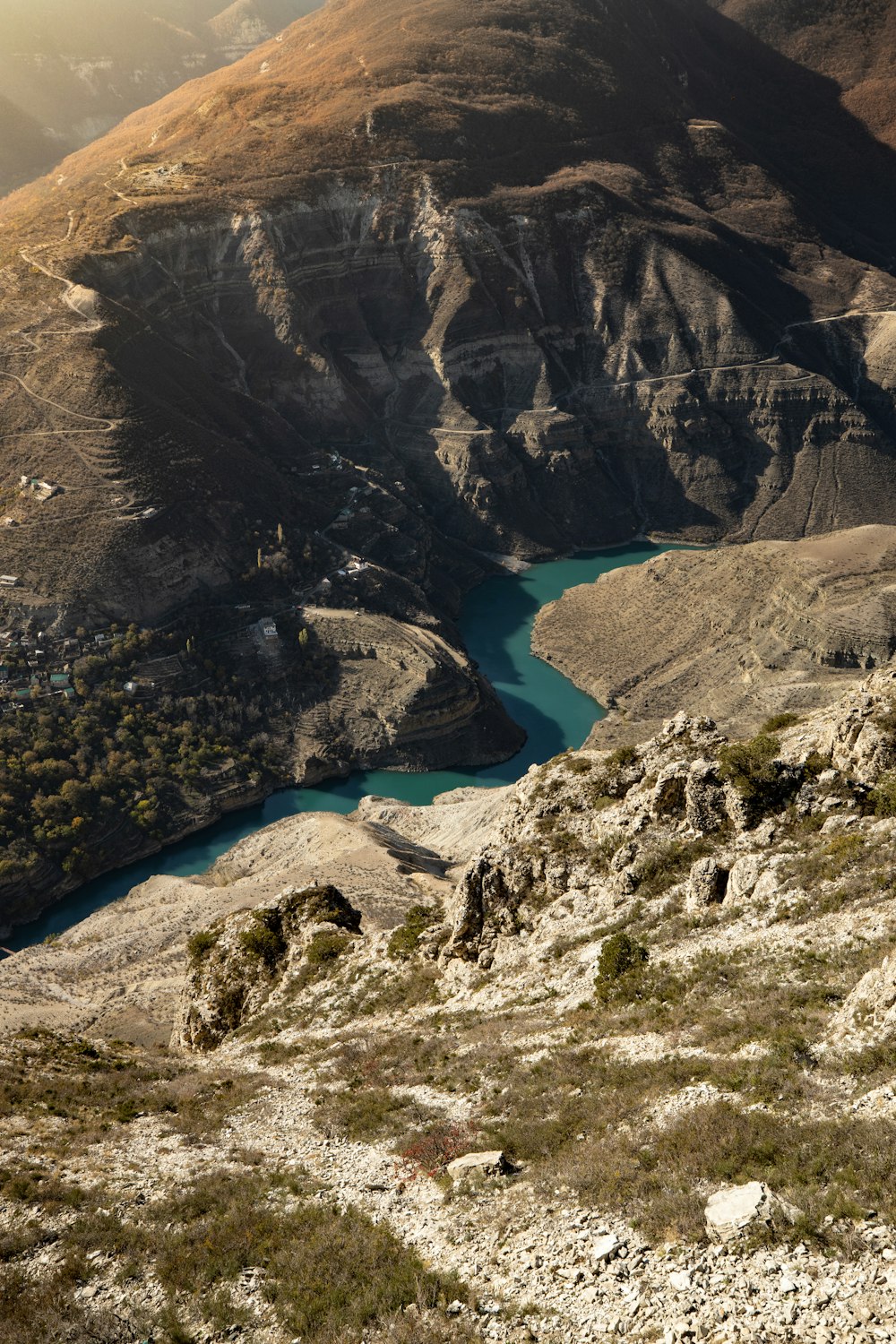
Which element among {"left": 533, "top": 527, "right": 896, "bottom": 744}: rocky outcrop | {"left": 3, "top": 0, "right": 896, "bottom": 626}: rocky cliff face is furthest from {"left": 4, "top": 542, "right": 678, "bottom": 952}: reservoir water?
{"left": 3, "top": 0, "right": 896, "bottom": 626}: rocky cliff face

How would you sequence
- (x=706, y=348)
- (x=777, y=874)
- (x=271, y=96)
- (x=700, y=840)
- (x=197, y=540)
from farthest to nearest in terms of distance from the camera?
(x=271, y=96), (x=706, y=348), (x=197, y=540), (x=700, y=840), (x=777, y=874)

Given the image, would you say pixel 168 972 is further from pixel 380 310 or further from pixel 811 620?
pixel 380 310

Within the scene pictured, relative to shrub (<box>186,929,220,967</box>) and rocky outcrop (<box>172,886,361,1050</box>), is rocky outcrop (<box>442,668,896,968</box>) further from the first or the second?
shrub (<box>186,929,220,967</box>)

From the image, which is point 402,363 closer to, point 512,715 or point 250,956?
point 512,715

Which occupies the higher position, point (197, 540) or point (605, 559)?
point (197, 540)

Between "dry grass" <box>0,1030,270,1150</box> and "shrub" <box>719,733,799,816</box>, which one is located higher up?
"shrub" <box>719,733,799,816</box>

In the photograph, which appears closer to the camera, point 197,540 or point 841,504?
point 197,540

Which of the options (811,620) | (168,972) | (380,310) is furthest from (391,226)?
(168,972)
